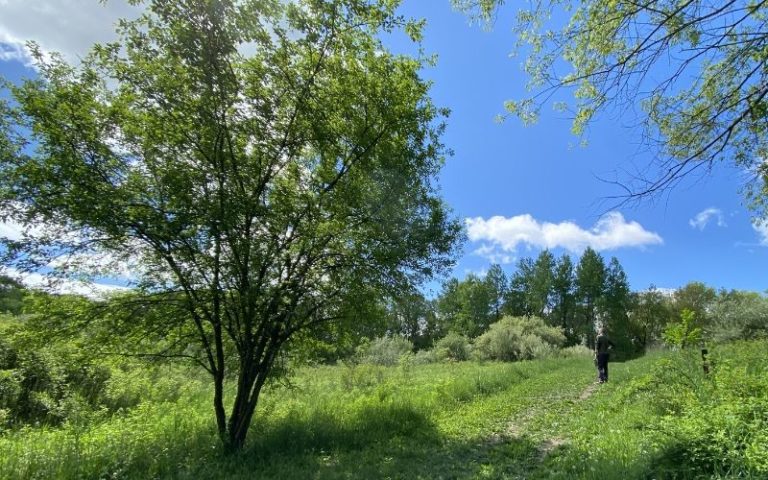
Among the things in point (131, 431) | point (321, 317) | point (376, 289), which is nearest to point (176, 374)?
point (131, 431)

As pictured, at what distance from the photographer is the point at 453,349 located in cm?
3209

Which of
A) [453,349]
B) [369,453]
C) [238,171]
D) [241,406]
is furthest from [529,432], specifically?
[453,349]

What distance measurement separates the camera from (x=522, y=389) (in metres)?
12.2

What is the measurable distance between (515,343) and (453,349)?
227 inches

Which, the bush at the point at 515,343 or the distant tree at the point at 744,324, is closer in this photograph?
the distant tree at the point at 744,324

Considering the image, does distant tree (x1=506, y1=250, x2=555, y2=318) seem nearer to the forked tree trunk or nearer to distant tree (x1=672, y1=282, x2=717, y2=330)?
distant tree (x1=672, y1=282, x2=717, y2=330)

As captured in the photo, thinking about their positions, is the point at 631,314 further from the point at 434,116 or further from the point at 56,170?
the point at 56,170

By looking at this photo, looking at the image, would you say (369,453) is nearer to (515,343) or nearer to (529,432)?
(529,432)

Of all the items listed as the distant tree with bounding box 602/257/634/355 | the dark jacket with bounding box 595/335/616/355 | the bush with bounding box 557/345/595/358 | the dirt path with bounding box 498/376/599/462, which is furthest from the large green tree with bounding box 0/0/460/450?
the distant tree with bounding box 602/257/634/355

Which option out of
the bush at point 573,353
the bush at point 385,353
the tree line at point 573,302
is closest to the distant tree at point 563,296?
the tree line at point 573,302

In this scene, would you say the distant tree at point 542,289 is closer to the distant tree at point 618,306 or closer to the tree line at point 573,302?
the tree line at point 573,302

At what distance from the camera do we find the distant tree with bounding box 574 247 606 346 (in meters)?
62.8

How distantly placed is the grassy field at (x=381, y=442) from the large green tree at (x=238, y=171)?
3.00ft

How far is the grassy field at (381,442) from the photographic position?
5059mm
